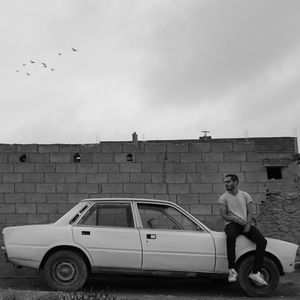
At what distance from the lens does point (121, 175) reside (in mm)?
10109

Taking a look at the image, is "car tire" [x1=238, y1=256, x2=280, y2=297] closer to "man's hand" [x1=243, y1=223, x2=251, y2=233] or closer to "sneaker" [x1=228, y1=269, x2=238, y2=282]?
"sneaker" [x1=228, y1=269, x2=238, y2=282]

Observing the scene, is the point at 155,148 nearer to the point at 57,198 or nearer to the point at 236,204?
the point at 57,198

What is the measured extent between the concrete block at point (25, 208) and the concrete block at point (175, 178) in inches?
106

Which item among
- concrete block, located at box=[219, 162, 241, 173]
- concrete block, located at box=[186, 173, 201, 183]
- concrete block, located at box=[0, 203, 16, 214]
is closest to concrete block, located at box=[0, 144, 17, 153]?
concrete block, located at box=[0, 203, 16, 214]

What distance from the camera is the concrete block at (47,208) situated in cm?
999

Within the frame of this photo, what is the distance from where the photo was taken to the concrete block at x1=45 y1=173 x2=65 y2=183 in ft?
33.1

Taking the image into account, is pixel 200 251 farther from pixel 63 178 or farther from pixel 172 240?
pixel 63 178

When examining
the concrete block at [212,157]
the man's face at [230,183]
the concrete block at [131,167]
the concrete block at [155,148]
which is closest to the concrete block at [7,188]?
the concrete block at [131,167]

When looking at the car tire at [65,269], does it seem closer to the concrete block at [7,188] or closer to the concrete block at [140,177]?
the concrete block at [140,177]

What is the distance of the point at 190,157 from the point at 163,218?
3158 mm

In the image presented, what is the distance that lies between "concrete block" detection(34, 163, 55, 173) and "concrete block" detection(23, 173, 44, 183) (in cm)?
8

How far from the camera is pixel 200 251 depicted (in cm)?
693

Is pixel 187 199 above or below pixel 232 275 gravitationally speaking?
above

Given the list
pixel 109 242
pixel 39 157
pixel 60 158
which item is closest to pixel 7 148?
pixel 39 157
